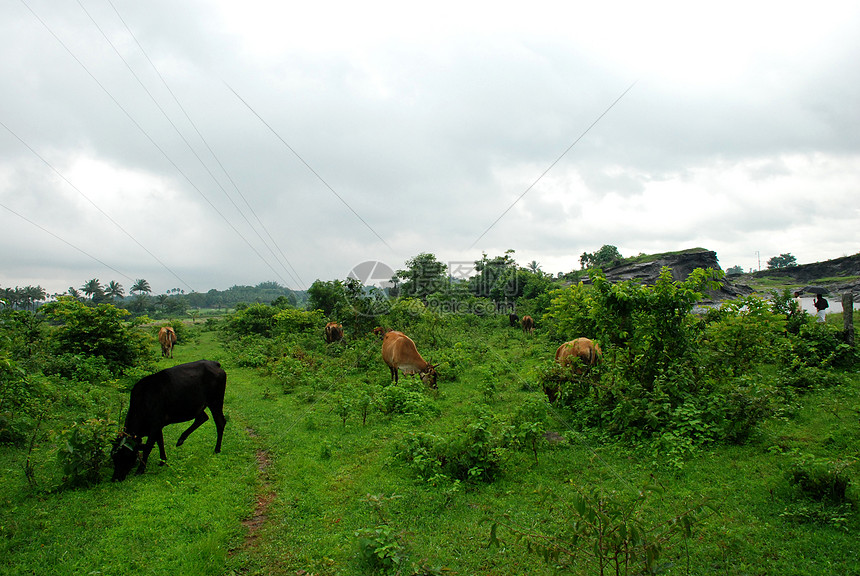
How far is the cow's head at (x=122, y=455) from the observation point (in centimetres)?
676

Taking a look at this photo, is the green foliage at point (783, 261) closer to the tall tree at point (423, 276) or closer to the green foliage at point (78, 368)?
the tall tree at point (423, 276)

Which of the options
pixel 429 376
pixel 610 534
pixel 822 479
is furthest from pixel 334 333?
pixel 610 534

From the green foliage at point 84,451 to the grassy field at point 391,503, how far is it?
202 mm

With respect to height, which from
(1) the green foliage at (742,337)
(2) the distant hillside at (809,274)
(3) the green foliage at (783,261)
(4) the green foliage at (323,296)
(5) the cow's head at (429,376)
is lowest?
(5) the cow's head at (429,376)

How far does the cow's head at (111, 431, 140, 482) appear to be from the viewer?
676cm

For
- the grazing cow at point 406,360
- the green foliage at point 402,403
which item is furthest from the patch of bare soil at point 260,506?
the grazing cow at point 406,360

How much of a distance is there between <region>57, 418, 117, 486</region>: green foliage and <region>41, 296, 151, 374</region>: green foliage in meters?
8.37

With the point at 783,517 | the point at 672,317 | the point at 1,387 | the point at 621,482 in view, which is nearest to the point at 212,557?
the point at 1,387

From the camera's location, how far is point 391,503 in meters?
6.19

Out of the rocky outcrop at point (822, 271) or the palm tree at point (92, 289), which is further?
the palm tree at point (92, 289)

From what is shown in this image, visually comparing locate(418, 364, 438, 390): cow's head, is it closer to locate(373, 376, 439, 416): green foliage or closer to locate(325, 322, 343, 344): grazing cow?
locate(373, 376, 439, 416): green foliage

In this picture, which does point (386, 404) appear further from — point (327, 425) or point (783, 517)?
point (783, 517)

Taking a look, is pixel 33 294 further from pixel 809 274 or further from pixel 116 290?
pixel 809 274

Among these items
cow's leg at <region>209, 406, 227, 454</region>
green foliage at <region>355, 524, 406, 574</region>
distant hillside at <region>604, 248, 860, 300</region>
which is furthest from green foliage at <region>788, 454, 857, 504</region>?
distant hillside at <region>604, 248, 860, 300</region>
